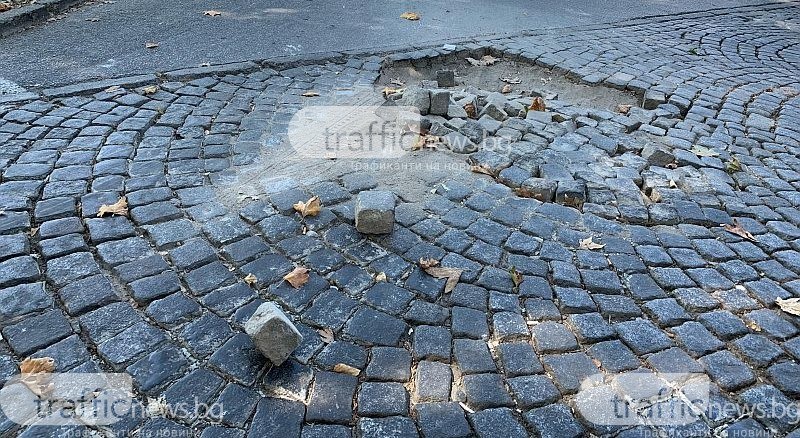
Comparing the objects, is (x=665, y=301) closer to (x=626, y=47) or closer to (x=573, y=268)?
(x=573, y=268)

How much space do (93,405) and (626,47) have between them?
710 centimetres

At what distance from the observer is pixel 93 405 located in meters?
2.23

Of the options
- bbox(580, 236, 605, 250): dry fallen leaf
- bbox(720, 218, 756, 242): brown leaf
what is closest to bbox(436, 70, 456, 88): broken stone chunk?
bbox(580, 236, 605, 250): dry fallen leaf

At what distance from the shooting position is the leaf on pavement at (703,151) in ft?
15.0

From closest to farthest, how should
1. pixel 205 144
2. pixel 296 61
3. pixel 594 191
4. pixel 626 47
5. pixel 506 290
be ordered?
1. pixel 506 290
2. pixel 594 191
3. pixel 205 144
4. pixel 296 61
5. pixel 626 47

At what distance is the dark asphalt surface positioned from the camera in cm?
562

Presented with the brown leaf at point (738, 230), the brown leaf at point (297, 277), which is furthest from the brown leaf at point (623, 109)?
the brown leaf at point (297, 277)

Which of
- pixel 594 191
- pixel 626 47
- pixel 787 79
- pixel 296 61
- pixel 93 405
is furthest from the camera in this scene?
pixel 626 47

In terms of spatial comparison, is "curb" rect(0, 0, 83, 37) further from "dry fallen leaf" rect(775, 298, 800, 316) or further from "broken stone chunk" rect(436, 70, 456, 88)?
"dry fallen leaf" rect(775, 298, 800, 316)

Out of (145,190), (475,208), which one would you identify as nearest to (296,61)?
(145,190)

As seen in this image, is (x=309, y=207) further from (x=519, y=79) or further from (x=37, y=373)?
(x=519, y=79)

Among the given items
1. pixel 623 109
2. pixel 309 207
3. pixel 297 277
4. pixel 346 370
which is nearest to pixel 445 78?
pixel 623 109

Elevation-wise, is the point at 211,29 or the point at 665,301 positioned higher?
the point at 211,29

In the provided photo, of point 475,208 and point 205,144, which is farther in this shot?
point 205,144
